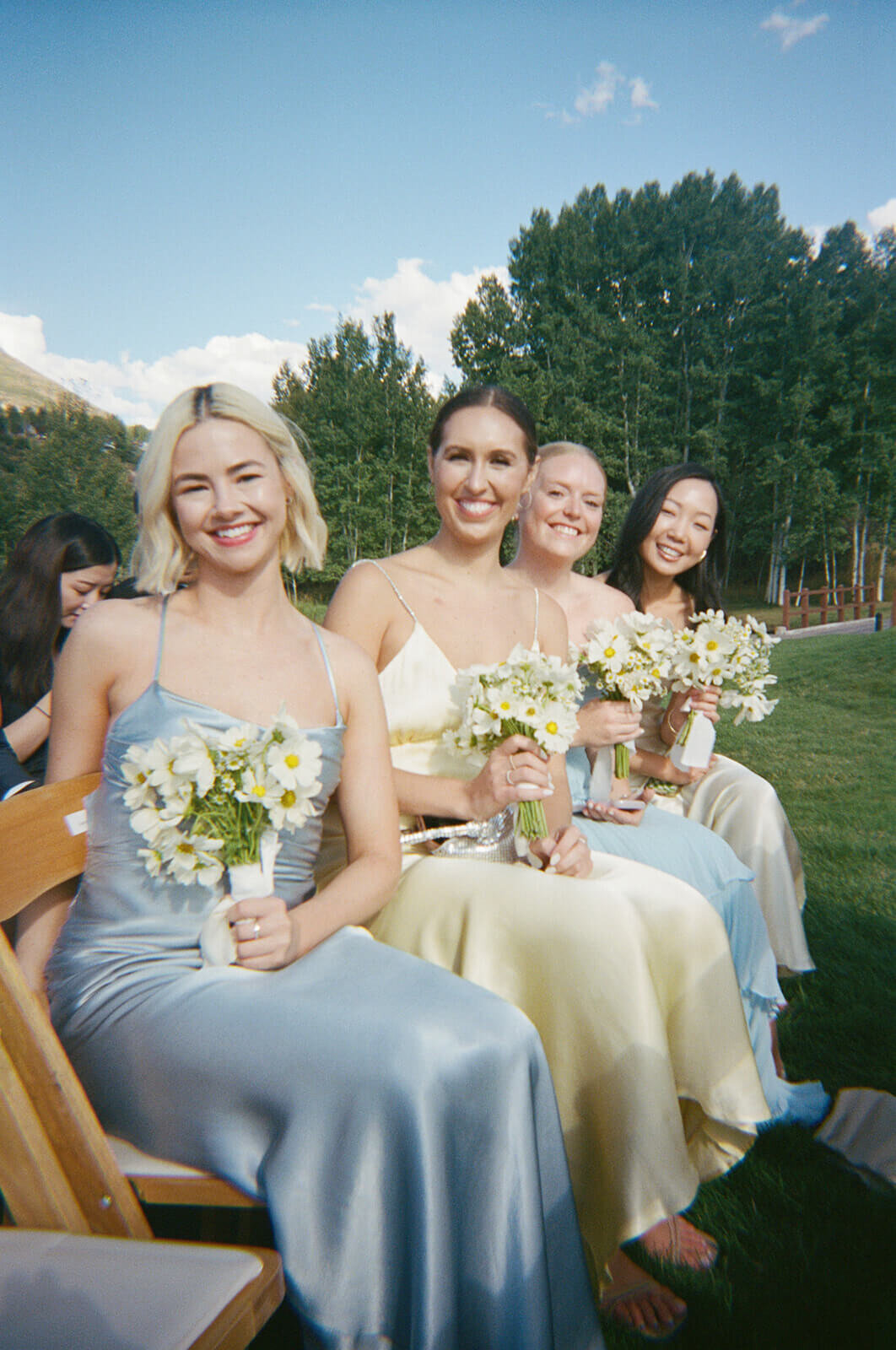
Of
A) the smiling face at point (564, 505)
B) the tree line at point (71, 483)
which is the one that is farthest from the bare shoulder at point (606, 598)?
the tree line at point (71, 483)

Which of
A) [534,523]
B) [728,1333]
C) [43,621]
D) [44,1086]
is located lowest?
[728,1333]

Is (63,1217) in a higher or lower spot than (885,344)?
lower

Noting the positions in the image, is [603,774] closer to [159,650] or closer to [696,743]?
[696,743]

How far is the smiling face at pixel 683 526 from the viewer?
14.9 ft

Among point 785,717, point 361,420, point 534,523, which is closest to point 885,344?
point 361,420

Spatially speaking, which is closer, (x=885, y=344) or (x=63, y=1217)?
(x=63, y=1217)

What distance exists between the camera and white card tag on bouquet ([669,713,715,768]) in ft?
12.5

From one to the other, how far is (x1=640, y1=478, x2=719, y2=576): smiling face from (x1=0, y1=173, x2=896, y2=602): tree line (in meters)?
32.4

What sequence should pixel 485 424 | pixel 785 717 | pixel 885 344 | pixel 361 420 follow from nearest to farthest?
pixel 485 424
pixel 785 717
pixel 885 344
pixel 361 420

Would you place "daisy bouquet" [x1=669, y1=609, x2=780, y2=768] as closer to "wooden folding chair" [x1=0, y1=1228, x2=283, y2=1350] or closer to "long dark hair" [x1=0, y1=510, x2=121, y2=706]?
"wooden folding chair" [x1=0, y1=1228, x2=283, y2=1350]

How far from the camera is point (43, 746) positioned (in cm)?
454

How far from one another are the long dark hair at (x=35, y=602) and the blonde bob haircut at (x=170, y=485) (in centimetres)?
248

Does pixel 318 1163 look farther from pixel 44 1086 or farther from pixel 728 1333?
pixel 728 1333

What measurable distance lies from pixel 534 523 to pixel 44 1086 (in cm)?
326
